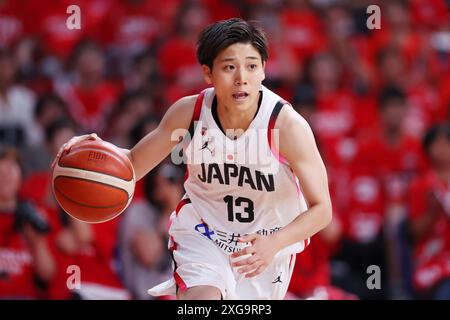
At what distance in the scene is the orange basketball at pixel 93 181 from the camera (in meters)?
5.70

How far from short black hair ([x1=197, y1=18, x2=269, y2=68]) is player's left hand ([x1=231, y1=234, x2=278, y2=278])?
3.37ft

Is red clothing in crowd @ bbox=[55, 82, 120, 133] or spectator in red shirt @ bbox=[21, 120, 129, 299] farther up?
red clothing in crowd @ bbox=[55, 82, 120, 133]

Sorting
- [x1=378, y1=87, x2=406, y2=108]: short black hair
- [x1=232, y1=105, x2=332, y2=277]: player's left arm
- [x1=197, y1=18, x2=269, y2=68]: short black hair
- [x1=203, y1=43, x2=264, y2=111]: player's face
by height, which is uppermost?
[x1=378, y1=87, x2=406, y2=108]: short black hair

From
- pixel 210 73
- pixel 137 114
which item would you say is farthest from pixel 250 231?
pixel 137 114

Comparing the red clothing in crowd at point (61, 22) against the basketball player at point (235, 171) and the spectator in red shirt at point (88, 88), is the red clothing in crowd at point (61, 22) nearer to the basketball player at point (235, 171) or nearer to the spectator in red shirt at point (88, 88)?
the spectator in red shirt at point (88, 88)

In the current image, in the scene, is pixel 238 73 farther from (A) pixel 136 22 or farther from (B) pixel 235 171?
(A) pixel 136 22

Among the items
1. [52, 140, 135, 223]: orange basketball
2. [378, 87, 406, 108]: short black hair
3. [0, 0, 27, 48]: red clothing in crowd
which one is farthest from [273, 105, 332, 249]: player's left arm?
[0, 0, 27, 48]: red clothing in crowd

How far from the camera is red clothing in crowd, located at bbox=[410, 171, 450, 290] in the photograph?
8.57 meters

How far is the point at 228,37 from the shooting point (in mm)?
5605

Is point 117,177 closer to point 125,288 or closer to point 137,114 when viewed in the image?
point 125,288

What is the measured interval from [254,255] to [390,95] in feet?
19.1

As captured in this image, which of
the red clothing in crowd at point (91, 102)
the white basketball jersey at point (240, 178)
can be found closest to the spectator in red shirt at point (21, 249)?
the white basketball jersey at point (240, 178)

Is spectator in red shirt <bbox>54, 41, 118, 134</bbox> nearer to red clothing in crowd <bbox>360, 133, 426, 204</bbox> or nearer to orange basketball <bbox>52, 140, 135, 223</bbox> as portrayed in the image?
red clothing in crowd <bbox>360, 133, 426, 204</bbox>

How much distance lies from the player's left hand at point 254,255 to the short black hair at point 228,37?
1.03m
